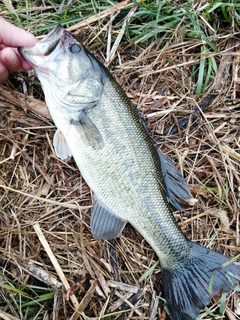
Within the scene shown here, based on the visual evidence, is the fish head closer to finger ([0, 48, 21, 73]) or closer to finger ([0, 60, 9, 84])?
finger ([0, 48, 21, 73])

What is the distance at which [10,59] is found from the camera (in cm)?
302

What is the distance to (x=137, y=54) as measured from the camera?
142 inches

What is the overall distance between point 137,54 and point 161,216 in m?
1.42

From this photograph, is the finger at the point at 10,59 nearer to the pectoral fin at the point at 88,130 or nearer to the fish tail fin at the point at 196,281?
the pectoral fin at the point at 88,130

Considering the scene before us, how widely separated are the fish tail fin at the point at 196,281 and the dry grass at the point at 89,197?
5.7 inches

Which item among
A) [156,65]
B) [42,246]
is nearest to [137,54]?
[156,65]

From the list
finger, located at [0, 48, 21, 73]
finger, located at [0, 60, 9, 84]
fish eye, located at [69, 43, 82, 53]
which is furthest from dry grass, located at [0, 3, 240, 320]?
fish eye, located at [69, 43, 82, 53]

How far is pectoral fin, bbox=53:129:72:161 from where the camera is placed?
10.3 ft

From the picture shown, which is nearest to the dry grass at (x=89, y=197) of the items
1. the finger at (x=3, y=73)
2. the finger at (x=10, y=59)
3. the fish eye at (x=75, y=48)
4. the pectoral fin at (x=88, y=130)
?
the finger at (x=3, y=73)

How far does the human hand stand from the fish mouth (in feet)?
0.30

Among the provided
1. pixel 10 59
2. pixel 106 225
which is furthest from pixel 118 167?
pixel 10 59

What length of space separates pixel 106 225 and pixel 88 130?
703 mm

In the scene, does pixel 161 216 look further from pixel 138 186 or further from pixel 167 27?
pixel 167 27

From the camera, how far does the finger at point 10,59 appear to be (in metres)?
3.00
